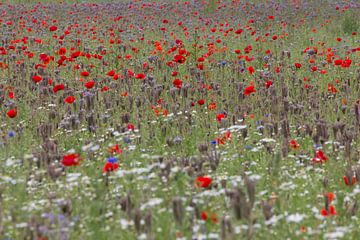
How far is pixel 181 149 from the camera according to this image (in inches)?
230

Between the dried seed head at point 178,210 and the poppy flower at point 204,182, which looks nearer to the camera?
the dried seed head at point 178,210

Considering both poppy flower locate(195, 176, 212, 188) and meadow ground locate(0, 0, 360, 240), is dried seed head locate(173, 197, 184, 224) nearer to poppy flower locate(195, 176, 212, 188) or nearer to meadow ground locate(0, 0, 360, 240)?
meadow ground locate(0, 0, 360, 240)

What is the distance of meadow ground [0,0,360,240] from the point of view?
11.8 feet

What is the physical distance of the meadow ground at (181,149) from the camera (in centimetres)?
361

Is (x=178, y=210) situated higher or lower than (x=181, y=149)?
higher

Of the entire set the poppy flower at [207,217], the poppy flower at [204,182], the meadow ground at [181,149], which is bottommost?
the meadow ground at [181,149]

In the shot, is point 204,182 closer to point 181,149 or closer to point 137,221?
point 137,221

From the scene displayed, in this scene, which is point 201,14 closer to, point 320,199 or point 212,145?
point 212,145

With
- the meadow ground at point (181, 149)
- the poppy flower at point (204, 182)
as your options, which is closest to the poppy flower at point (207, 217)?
the meadow ground at point (181, 149)

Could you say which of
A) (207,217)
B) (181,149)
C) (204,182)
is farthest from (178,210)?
(181,149)

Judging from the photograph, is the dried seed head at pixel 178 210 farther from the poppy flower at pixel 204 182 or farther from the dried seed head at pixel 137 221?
the poppy flower at pixel 204 182

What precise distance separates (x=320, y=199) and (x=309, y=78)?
477cm

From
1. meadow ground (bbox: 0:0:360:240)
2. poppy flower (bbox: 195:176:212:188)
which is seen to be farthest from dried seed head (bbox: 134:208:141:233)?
poppy flower (bbox: 195:176:212:188)

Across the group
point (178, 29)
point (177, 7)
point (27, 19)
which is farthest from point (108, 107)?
point (177, 7)
